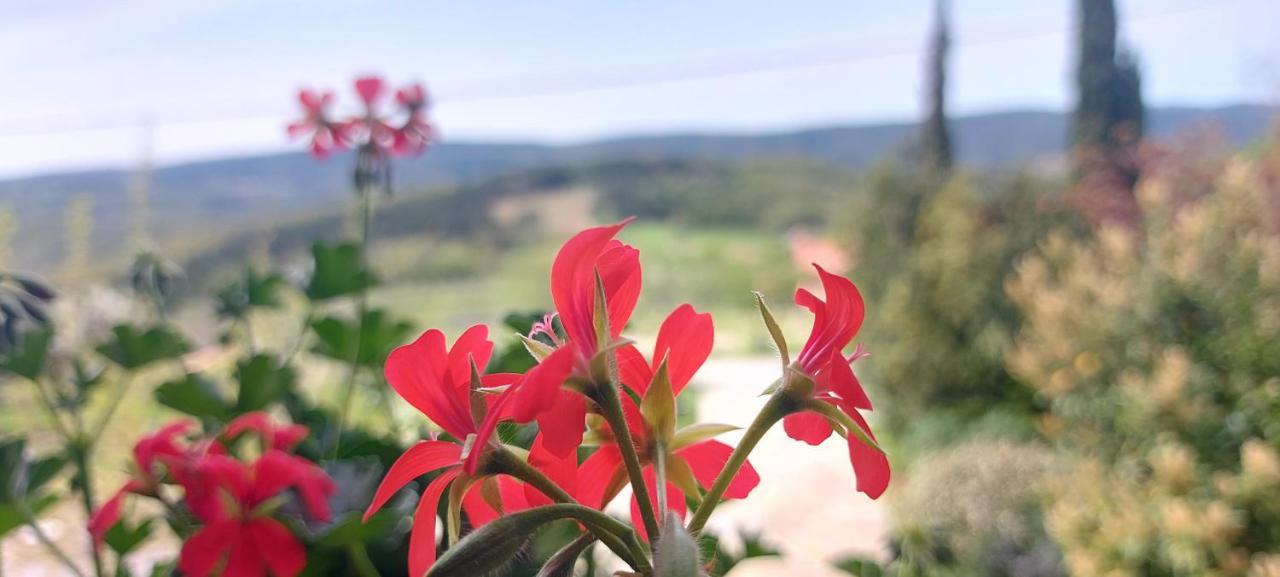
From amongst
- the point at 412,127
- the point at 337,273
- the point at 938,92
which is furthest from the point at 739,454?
the point at 938,92

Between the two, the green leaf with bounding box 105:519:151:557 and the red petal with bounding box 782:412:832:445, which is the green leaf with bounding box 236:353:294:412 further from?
the red petal with bounding box 782:412:832:445

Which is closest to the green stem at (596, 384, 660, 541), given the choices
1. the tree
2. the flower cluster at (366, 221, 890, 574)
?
the flower cluster at (366, 221, 890, 574)

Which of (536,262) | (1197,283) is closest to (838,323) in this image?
(1197,283)

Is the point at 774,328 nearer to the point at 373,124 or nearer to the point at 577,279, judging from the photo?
the point at 577,279

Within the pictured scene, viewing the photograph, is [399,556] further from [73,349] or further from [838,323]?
[73,349]

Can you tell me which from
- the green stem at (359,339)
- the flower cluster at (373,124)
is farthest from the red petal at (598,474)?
the flower cluster at (373,124)
